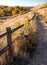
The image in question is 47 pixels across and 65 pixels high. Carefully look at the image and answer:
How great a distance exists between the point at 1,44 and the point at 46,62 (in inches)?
91.4

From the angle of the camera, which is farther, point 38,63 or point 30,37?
point 30,37

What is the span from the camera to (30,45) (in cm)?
1109

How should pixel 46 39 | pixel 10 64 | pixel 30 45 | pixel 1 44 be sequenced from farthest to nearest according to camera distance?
pixel 46 39 → pixel 30 45 → pixel 1 44 → pixel 10 64

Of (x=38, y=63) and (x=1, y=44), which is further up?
(x=1, y=44)

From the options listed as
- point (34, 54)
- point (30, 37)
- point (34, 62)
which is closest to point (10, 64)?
point (34, 62)

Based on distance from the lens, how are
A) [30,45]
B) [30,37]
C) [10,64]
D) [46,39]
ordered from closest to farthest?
[10,64], [30,45], [30,37], [46,39]

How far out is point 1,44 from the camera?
10414mm

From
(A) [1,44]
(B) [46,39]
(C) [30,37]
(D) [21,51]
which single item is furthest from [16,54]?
(B) [46,39]

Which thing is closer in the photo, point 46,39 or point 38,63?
point 38,63

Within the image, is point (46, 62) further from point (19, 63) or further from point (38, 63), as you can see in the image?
point (19, 63)

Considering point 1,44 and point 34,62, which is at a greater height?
point 1,44

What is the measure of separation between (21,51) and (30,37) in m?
1.92

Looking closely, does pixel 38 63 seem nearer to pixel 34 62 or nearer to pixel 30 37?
pixel 34 62

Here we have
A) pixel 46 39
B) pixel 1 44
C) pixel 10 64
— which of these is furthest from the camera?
pixel 46 39
